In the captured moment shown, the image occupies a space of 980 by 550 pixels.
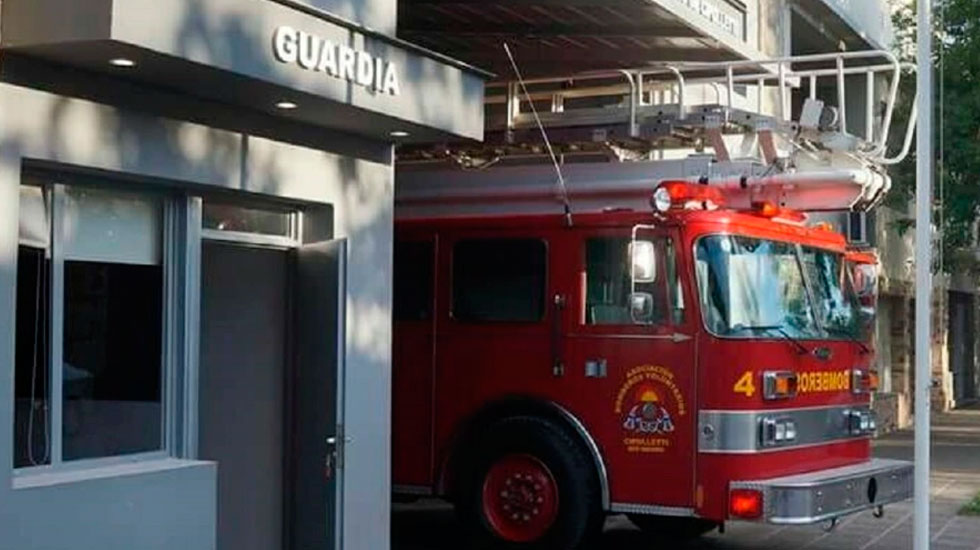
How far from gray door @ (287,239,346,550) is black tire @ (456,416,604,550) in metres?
2.33

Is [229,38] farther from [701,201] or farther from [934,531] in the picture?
[934,531]

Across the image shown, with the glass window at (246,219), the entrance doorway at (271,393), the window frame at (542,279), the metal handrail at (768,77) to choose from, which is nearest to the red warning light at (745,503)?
the window frame at (542,279)

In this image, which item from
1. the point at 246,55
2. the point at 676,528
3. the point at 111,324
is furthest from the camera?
the point at 676,528

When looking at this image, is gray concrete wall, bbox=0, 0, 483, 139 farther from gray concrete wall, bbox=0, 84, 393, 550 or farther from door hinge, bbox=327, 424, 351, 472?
door hinge, bbox=327, 424, 351, 472

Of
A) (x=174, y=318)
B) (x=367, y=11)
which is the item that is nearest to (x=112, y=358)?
(x=174, y=318)

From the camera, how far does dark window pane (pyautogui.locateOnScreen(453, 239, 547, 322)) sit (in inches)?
458

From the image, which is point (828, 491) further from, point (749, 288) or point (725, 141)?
point (725, 141)

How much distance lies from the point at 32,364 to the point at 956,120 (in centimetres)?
1747

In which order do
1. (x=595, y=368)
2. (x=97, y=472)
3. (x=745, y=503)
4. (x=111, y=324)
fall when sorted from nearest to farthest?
(x=97, y=472), (x=111, y=324), (x=745, y=503), (x=595, y=368)

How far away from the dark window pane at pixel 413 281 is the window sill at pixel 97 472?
391 cm

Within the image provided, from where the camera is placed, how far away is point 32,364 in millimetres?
7527

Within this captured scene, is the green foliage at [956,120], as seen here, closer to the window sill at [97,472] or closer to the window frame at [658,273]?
the window frame at [658,273]

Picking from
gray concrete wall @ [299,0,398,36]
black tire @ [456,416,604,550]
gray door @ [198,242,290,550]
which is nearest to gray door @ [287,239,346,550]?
gray door @ [198,242,290,550]

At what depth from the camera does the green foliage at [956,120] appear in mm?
22125
